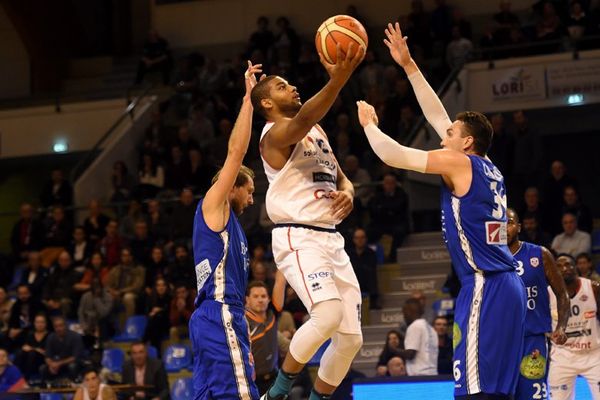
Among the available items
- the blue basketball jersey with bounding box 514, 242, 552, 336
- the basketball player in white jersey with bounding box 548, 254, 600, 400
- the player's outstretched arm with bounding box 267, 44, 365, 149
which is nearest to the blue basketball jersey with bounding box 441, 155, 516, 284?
the player's outstretched arm with bounding box 267, 44, 365, 149

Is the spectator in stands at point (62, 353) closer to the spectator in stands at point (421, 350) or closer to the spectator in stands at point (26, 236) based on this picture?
the spectator in stands at point (26, 236)

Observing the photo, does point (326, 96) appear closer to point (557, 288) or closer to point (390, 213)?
point (557, 288)

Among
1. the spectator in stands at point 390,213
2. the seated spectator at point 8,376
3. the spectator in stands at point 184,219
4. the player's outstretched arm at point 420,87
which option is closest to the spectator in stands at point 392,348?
the spectator in stands at point 390,213

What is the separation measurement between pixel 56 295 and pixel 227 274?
11.3 meters

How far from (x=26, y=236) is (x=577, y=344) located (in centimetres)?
1106

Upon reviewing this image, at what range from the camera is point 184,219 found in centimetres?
1855

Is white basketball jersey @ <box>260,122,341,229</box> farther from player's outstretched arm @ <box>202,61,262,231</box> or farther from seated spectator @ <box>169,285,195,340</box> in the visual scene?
seated spectator @ <box>169,285,195,340</box>

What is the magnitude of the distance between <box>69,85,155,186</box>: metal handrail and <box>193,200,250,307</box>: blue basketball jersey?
13.6m

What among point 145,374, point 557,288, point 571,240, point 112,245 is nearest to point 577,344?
point 557,288

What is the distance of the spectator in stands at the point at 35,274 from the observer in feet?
60.5

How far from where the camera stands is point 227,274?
288 inches

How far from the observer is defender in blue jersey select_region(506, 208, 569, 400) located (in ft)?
27.9

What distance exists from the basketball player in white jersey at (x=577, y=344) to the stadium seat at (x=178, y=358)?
223 inches

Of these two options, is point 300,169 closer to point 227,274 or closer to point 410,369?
point 227,274
